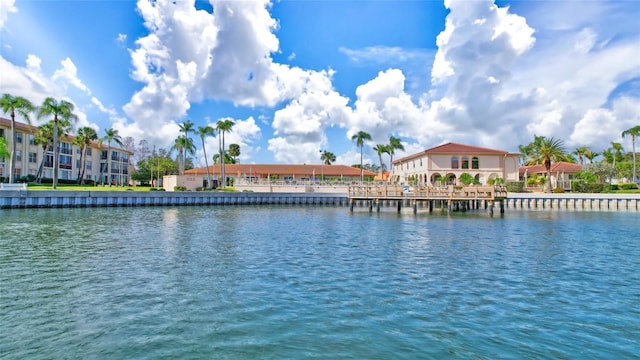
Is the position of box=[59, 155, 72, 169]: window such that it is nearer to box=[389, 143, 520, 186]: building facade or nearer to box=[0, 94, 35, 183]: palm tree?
box=[0, 94, 35, 183]: palm tree

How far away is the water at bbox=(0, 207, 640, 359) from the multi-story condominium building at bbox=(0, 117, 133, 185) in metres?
54.7

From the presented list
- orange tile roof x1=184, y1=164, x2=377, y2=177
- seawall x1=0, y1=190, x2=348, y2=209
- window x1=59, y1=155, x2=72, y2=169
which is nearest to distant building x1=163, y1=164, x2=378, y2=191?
orange tile roof x1=184, y1=164, x2=377, y2=177

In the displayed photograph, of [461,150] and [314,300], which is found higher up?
[461,150]

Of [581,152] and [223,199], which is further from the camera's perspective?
[581,152]

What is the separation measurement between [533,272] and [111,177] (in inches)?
3751

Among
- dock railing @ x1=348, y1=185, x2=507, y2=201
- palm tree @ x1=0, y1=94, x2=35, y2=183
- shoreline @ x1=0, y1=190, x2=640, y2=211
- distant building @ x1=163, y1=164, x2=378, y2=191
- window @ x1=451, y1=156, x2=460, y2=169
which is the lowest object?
shoreline @ x1=0, y1=190, x2=640, y2=211

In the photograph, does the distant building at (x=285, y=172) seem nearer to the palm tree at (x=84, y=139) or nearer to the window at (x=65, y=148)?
the palm tree at (x=84, y=139)

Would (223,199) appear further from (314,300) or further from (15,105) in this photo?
(314,300)

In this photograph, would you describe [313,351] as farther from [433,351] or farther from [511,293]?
[511,293]

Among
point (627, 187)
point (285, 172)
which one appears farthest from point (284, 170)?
point (627, 187)

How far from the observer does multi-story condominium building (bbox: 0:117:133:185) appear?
6456 cm

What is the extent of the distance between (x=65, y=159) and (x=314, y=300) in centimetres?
8207

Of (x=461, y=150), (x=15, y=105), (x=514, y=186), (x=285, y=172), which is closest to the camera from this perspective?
(x=15, y=105)

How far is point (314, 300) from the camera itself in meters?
10.9
